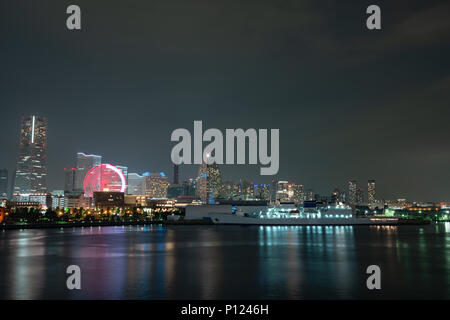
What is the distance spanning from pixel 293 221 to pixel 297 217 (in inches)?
88.0

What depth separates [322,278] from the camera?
1078 inches

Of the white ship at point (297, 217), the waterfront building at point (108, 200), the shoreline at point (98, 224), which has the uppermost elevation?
the waterfront building at point (108, 200)

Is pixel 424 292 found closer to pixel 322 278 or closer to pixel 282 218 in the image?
pixel 322 278

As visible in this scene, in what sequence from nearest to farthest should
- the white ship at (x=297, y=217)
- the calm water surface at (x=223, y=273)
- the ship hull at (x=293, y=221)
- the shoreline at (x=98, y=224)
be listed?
1. the calm water surface at (x=223, y=273)
2. the shoreline at (x=98, y=224)
3. the ship hull at (x=293, y=221)
4. the white ship at (x=297, y=217)

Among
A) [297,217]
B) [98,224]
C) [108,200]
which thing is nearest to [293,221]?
[297,217]

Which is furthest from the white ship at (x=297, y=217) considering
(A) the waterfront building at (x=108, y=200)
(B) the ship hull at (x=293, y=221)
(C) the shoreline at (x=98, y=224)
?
(A) the waterfront building at (x=108, y=200)

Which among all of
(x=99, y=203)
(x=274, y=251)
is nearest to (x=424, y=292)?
(x=274, y=251)

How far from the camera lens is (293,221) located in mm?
104312

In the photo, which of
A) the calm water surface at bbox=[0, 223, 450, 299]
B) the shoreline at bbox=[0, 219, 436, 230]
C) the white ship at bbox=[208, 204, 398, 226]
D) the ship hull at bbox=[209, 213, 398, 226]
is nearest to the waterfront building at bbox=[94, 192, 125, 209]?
the shoreline at bbox=[0, 219, 436, 230]

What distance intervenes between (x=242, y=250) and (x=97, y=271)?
19.9 m

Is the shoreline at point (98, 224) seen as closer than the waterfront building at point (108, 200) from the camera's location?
Yes

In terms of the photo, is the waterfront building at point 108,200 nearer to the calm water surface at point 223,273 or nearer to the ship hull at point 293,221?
the ship hull at point 293,221

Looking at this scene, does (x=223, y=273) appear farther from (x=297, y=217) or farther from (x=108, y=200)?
(x=108, y=200)

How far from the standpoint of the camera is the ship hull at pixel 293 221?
102688 millimetres
